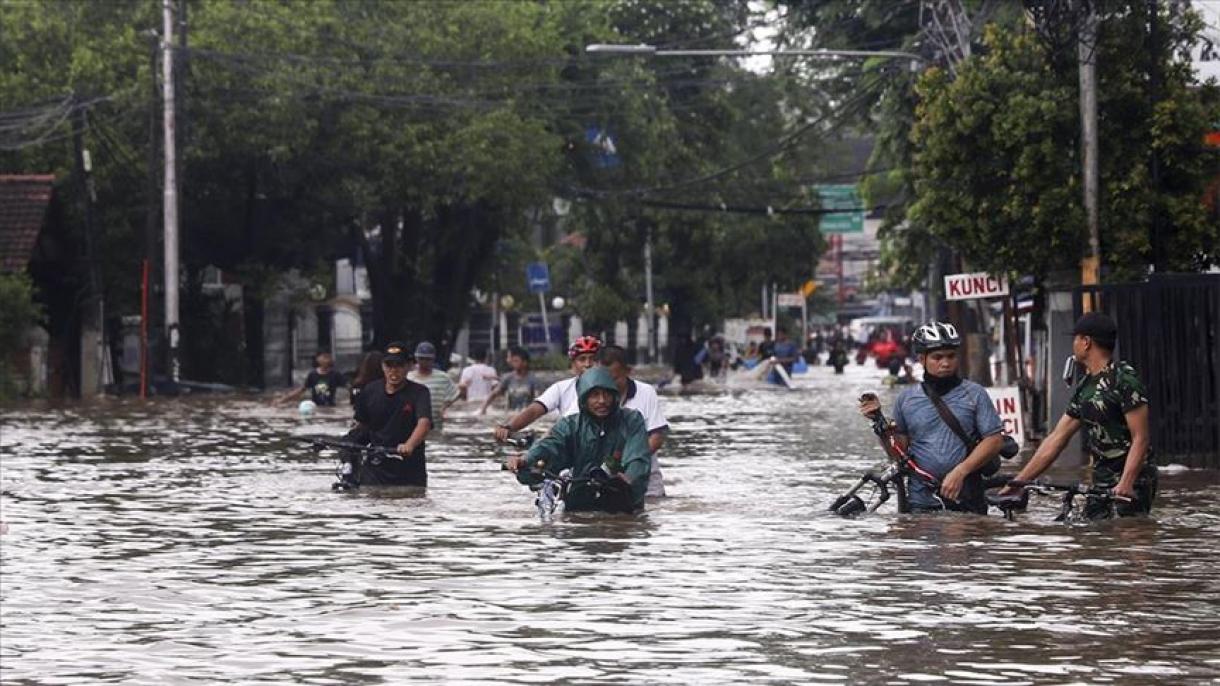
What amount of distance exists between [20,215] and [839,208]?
35694 mm

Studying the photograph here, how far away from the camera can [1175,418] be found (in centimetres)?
2530

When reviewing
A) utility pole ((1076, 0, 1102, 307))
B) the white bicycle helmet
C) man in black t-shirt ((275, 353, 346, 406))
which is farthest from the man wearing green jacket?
man in black t-shirt ((275, 353, 346, 406))

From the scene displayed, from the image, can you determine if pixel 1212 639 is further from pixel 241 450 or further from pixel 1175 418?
pixel 241 450

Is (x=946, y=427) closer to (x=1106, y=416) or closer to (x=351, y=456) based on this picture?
(x=1106, y=416)

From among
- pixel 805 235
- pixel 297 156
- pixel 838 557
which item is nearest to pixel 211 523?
pixel 838 557

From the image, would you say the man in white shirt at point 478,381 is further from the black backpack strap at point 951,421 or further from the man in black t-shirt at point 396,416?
the black backpack strap at point 951,421

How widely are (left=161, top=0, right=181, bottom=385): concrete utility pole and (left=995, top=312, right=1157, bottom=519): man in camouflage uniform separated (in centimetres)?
4085

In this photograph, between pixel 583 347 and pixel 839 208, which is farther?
pixel 839 208

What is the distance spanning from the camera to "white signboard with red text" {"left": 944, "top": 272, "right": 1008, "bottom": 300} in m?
30.6

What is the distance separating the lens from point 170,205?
54.8m

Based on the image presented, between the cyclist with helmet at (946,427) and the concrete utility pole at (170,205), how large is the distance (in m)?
40.4

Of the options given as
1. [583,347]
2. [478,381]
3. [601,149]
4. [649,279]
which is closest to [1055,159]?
[583,347]

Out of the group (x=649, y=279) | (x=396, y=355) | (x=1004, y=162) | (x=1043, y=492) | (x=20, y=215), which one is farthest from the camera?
(x=649, y=279)

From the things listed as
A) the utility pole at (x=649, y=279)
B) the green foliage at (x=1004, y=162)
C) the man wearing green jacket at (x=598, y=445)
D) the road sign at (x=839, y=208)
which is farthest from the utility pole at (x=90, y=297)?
the man wearing green jacket at (x=598, y=445)
